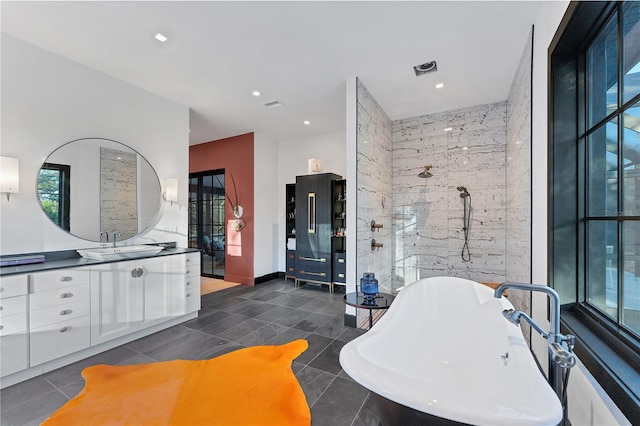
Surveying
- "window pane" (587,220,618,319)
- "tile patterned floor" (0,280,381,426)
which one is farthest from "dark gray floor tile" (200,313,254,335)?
"window pane" (587,220,618,319)

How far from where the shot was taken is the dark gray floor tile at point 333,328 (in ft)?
9.43

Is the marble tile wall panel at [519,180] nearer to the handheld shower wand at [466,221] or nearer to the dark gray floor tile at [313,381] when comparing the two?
the handheld shower wand at [466,221]

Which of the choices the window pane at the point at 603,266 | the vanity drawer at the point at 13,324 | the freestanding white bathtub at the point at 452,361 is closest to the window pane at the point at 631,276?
the window pane at the point at 603,266

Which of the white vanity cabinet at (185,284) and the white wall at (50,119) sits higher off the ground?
the white wall at (50,119)

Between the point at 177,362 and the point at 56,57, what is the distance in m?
3.21

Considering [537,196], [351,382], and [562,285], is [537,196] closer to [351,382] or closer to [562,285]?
[562,285]

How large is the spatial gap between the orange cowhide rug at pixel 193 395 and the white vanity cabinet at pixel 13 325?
1.47 ft

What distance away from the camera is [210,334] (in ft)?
9.46

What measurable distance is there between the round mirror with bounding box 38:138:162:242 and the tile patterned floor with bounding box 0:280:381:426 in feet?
4.42

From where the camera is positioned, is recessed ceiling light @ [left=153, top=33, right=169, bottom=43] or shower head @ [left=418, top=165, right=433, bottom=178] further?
shower head @ [left=418, top=165, right=433, bottom=178]

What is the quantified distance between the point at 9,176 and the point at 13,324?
1.25 meters

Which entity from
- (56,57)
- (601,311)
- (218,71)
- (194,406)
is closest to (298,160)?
(218,71)

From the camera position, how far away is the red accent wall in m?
5.13

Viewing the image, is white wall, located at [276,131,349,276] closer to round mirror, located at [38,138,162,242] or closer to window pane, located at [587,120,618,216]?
round mirror, located at [38,138,162,242]
